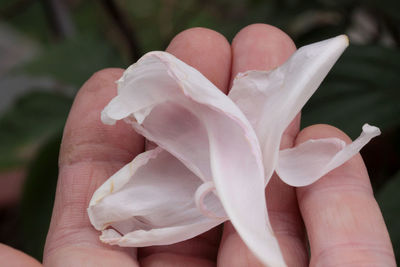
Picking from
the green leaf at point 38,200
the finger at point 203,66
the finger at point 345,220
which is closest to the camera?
the finger at point 345,220

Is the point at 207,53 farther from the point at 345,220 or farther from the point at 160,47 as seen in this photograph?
the point at 160,47

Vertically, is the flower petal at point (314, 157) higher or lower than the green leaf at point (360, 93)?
higher

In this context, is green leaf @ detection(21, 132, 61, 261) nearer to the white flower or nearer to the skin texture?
the skin texture

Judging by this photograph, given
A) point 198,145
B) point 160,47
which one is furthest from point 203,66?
point 160,47

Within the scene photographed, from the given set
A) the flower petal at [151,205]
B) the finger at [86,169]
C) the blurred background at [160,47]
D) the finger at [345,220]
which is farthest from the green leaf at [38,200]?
the finger at [345,220]

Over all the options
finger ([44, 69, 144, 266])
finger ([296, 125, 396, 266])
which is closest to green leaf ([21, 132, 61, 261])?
finger ([44, 69, 144, 266])

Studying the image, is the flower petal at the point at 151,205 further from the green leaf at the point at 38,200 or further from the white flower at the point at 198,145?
the green leaf at the point at 38,200

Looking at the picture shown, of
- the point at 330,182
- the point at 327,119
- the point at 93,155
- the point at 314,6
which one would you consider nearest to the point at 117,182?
the point at 93,155
